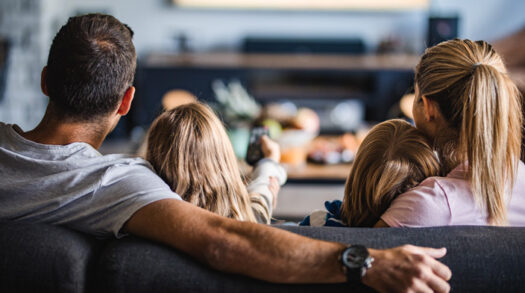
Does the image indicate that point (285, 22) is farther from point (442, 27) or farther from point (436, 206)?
point (436, 206)

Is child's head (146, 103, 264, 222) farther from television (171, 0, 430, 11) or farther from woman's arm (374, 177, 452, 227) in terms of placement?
television (171, 0, 430, 11)

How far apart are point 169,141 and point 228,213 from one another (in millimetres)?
217

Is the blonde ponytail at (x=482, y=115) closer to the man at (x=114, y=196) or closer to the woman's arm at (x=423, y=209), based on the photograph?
the woman's arm at (x=423, y=209)

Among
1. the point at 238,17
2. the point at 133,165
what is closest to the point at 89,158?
the point at 133,165

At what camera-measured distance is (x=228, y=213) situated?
115cm

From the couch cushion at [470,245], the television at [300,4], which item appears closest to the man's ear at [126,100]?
the couch cushion at [470,245]

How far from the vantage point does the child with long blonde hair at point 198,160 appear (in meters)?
1.12

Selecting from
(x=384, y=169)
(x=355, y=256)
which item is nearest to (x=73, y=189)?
(x=355, y=256)

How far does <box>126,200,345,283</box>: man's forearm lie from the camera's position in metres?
0.79

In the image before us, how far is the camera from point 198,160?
114 centimetres

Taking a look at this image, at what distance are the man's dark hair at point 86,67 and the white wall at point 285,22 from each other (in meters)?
4.41

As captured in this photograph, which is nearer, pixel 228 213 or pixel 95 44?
pixel 95 44

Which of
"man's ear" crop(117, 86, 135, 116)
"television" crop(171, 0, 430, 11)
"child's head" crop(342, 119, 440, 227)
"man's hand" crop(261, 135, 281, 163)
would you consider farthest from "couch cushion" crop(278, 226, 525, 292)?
"television" crop(171, 0, 430, 11)

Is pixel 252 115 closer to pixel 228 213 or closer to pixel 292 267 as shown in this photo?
pixel 228 213
